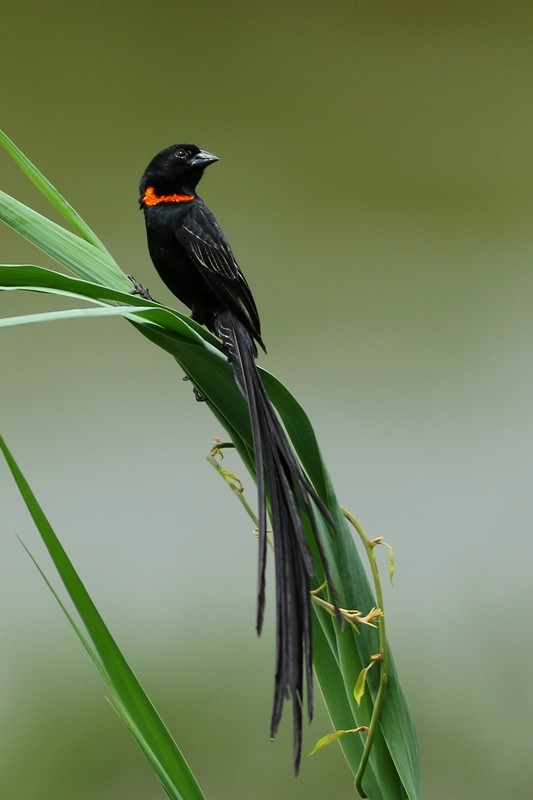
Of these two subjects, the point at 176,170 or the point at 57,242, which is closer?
the point at 57,242

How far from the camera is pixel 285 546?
Result: 458 millimetres

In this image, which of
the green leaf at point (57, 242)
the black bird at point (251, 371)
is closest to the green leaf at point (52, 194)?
the green leaf at point (57, 242)

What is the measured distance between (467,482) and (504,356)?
0.96 feet

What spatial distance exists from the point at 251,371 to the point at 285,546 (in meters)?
0.14

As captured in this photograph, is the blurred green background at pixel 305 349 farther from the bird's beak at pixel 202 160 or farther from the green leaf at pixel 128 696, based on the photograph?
the green leaf at pixel 128 696

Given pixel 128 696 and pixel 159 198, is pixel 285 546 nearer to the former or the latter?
pixel 128 696

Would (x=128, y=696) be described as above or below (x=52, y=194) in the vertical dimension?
below

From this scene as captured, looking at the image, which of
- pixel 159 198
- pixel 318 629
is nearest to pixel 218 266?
pixel 159 198

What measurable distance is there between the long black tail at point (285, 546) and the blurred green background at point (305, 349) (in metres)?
1.27

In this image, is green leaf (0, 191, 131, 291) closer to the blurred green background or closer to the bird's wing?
the bird's wing

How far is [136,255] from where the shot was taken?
1.84 meters

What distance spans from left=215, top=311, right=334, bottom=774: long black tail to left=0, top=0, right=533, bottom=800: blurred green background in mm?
1272

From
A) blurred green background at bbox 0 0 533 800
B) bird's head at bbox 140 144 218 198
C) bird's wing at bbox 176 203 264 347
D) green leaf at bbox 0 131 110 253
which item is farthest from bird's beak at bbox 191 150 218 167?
blurred green background at bbox 0 0 533 800

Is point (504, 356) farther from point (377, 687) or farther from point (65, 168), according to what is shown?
point (377, 687)
